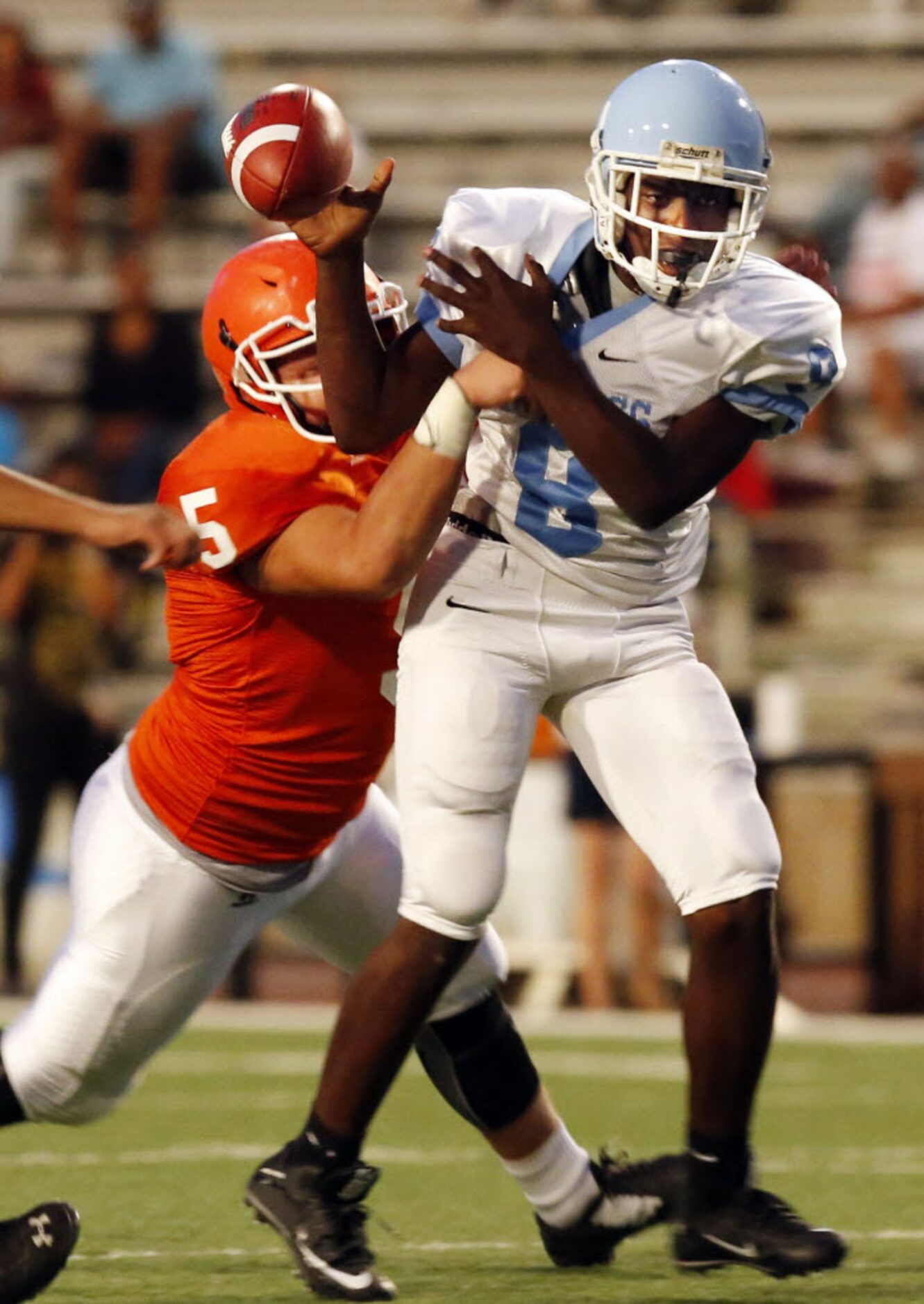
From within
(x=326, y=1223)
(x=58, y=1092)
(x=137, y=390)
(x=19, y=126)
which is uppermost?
(x=58, y=1092)

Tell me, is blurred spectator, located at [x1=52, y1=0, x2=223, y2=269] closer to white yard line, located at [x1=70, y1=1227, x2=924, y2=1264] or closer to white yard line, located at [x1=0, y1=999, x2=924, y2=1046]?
white yard line, located at [x1=0, y1=999, x2=924, y2=1046]

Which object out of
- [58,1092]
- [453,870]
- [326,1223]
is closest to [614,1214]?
[326,1223]

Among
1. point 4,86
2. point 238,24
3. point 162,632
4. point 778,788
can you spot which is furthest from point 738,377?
point 238,24

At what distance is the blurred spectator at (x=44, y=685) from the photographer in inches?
310

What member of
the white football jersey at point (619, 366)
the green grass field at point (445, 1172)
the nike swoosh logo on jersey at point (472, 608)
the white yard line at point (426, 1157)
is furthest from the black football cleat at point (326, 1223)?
the white yard line at point (426, 1157)

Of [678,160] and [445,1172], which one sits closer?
[678,160]

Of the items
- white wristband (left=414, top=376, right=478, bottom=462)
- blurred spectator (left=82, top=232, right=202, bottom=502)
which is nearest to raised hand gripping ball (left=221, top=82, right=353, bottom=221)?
white wristband (left=414, top=376, right=478, bottom=462)

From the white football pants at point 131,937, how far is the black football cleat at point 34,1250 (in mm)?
182

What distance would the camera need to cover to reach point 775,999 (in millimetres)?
3322

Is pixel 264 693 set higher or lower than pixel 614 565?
lower

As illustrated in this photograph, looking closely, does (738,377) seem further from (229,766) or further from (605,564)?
(229,766)

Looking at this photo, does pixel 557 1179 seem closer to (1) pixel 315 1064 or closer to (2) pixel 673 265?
(2) pixel 673 265

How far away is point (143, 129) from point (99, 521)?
814 cm

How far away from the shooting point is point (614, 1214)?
3.62 meters
